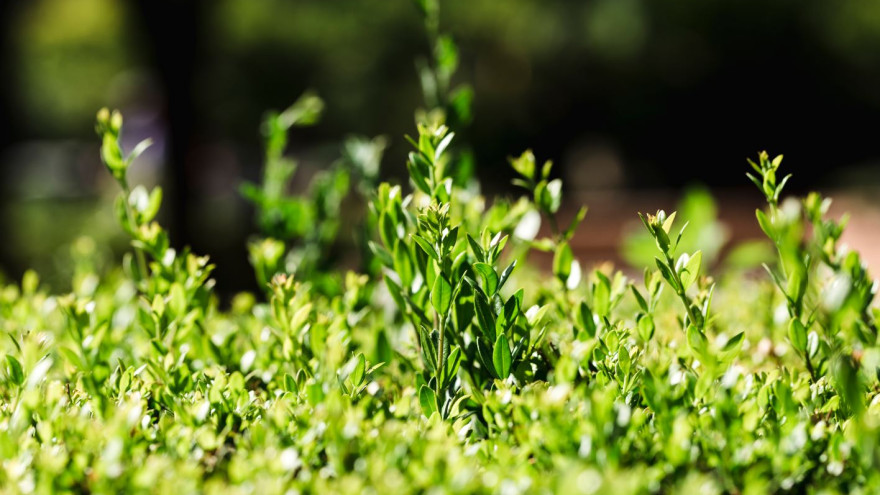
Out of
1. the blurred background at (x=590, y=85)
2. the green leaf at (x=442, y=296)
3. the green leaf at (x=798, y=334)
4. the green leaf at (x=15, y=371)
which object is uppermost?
the green leaf at (x=442, y=296)

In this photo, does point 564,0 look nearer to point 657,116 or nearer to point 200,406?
point 657,116

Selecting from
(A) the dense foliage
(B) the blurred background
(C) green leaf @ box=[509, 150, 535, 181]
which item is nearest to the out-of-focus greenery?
(B) the blurred background

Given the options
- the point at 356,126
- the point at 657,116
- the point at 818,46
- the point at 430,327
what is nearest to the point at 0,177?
the point at 430,327

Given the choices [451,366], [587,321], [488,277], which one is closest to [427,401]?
[451,366]

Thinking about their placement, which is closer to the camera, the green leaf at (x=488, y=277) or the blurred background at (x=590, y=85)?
the green leaf at (x=488, y=277)

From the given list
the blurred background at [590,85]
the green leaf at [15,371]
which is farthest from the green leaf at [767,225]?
the blurred background at [590,85]

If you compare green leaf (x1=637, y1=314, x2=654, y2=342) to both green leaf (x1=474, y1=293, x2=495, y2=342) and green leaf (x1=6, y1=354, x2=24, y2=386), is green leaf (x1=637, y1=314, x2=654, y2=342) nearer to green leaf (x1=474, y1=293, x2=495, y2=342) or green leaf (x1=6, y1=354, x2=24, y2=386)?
green leaf (x1=474, y1=293, x2=495, y2=342)

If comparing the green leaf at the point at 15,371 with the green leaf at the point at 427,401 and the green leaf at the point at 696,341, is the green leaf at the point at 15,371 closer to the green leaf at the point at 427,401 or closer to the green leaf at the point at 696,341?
the green leaf at the point at 427,401
